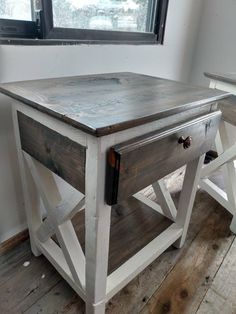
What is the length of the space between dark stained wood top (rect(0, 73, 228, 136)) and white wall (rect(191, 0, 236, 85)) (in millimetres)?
984

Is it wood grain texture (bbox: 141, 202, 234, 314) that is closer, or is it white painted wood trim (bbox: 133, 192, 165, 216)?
wood grain texture (bbox: 141, 202, 234, 314)

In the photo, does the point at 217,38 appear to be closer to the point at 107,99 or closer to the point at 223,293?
the point at 107,99

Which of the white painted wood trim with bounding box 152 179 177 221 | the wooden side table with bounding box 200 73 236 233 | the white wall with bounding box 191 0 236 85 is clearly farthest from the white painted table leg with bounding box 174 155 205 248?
the white wall with bounding box 191 0 236 85

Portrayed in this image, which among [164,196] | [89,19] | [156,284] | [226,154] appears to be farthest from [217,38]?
[156,284]

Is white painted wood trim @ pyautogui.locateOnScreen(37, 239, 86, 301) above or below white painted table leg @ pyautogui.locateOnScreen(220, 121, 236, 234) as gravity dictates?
below

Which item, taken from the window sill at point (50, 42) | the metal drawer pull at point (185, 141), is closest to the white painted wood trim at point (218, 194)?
the metal drawer pull at point (185, 141)

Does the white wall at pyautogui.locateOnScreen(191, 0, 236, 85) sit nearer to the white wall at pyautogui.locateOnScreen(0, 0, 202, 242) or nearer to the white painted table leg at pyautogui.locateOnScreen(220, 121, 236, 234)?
the white wall at pyautogui.locateOnScreen(0, 0, 202, 242)

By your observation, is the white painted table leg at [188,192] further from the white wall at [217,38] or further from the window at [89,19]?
the white wall at [217,38]

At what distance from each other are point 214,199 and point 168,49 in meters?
0.95

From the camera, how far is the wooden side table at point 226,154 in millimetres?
1152

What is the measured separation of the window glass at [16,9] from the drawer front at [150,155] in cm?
65

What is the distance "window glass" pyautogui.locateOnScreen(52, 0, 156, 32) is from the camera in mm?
971

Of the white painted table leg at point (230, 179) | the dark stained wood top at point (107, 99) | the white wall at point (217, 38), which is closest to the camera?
the dark stained wood top at point (107, 99)

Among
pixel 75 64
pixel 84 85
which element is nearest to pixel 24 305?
pixel 84 85
